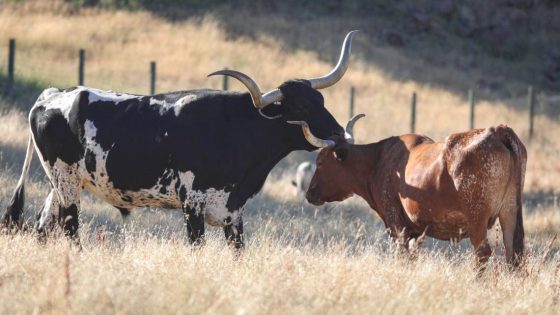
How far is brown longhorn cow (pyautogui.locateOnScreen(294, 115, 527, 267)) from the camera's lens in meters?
9.34

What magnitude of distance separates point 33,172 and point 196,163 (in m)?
5.77

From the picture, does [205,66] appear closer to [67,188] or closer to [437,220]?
[67,188]

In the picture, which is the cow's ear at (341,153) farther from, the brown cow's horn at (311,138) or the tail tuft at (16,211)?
the tail tuft at (16,211)

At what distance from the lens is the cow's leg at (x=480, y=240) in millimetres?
9383

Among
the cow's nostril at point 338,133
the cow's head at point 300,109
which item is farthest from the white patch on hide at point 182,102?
the cow's nostril at point 338,133

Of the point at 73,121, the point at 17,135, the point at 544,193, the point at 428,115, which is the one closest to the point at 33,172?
the point at 17,135

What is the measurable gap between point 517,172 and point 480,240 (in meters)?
0.65

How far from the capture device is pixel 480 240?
938 centimetres

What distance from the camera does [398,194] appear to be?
406 inches

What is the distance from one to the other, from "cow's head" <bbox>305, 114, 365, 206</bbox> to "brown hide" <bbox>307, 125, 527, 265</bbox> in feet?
1.20

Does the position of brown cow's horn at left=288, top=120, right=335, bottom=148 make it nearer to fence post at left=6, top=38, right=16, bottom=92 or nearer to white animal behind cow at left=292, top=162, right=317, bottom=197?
white animal behind cow at left=292, top=162, right=317, bottom=197

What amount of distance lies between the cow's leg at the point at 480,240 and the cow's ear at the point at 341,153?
1972 mm

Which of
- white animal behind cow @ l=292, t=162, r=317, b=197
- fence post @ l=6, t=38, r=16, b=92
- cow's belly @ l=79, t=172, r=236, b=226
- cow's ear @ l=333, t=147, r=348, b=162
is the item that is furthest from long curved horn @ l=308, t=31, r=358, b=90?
fence post @ l=6, t=38, r=16, b=92

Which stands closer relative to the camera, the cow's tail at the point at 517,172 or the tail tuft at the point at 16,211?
the cow's tail at the point at 517,172
